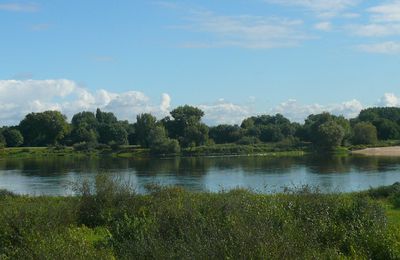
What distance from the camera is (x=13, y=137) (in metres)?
Answer: 125

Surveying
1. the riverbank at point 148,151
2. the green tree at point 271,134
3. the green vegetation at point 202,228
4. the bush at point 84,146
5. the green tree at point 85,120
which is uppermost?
the green tree at point 85,120

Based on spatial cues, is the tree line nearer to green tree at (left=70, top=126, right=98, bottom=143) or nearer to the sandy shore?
green tree at (left=70, top=126, right=98, bottom=143)

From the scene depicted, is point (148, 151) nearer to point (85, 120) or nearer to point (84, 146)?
point (84, 146)

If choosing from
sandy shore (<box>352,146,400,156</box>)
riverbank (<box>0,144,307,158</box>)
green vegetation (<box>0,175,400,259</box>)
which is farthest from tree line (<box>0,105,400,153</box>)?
green vegetation (<box>0,175,400,259</box>)

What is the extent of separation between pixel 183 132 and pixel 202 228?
104039 millimetres

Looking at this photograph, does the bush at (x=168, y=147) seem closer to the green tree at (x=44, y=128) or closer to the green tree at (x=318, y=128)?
the green tree at (x=318, y=128)

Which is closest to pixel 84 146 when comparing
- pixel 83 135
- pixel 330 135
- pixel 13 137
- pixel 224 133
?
pixel 83 135

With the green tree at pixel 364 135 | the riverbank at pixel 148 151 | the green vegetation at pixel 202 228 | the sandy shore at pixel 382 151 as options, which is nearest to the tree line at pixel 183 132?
the green tree at pixel 364 135

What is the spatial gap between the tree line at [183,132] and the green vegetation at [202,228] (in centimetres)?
8264

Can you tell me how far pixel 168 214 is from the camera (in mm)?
13922

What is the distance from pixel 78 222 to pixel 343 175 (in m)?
39.0

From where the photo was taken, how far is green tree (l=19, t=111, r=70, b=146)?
409ft

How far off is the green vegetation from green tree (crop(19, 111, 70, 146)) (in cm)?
10410

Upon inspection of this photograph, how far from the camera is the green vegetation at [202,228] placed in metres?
7.85
